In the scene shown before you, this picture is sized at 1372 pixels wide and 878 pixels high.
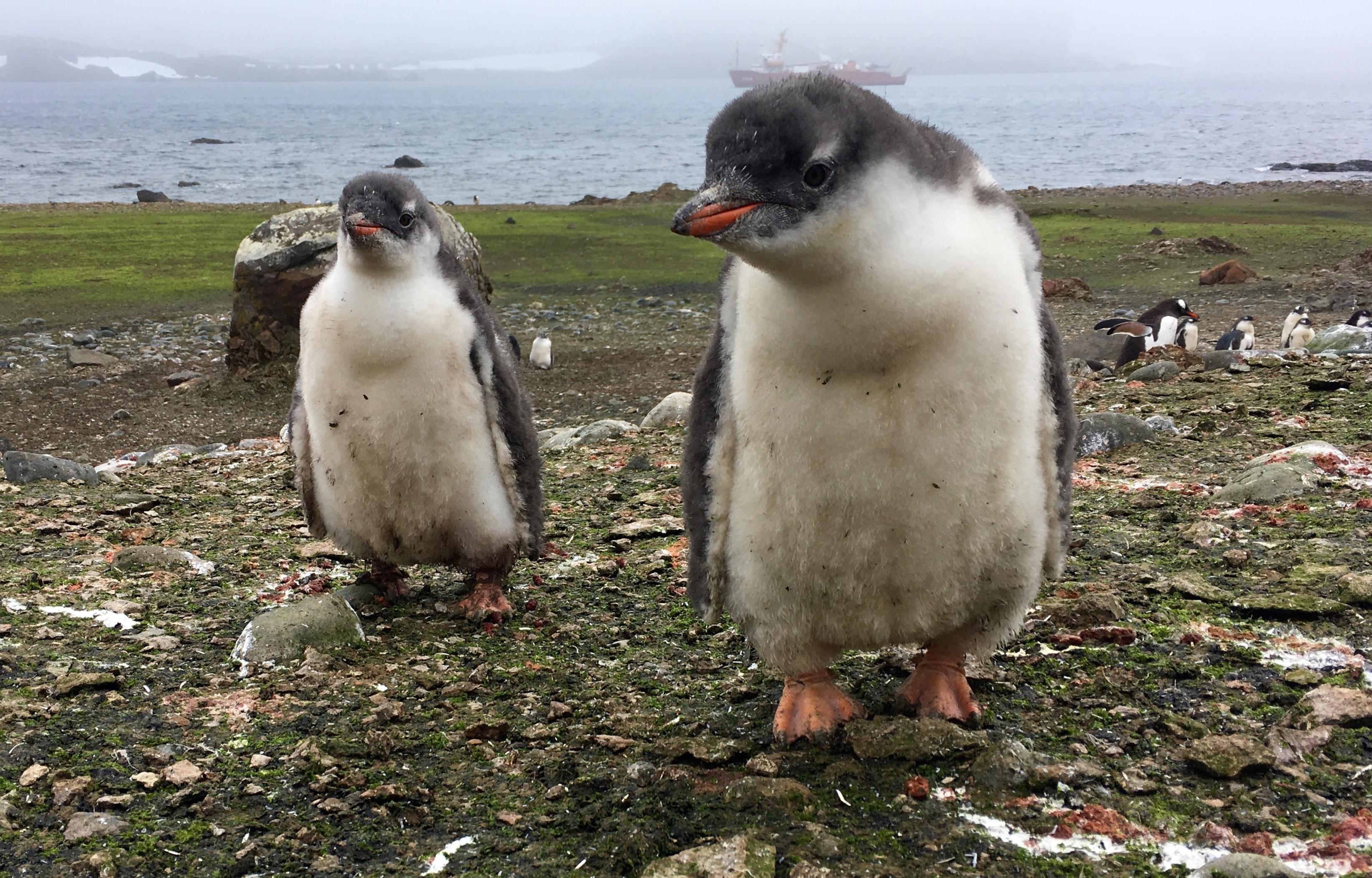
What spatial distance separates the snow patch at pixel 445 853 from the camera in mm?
2645

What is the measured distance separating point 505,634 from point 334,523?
2.96ft

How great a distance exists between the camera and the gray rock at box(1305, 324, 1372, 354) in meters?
9.88

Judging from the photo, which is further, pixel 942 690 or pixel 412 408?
pixel 412 408

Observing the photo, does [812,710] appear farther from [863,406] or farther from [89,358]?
[89,358]

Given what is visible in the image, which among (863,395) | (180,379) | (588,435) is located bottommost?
(180,379)

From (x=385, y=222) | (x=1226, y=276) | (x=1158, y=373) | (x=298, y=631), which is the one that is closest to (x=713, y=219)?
(x=385, y=222)

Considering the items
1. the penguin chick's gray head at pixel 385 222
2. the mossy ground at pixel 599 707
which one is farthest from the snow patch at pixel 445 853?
the penguin chick's gray head at pixel 385 222

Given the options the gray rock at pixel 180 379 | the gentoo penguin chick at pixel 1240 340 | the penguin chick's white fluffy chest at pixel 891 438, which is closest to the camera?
the penguin chick's white fluffy chest at pixel 891 438

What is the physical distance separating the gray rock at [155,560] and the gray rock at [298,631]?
103cm

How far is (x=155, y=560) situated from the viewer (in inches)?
200

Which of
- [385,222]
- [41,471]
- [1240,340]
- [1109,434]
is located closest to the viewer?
[385,222]

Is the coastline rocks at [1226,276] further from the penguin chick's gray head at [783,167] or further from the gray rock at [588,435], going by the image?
the penguin chick's gray head at [783,167]

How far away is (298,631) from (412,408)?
0.90m

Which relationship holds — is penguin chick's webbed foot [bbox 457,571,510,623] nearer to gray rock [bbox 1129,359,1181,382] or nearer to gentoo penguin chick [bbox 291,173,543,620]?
gentoo penguin chick [bbox 291,173,543,620]
